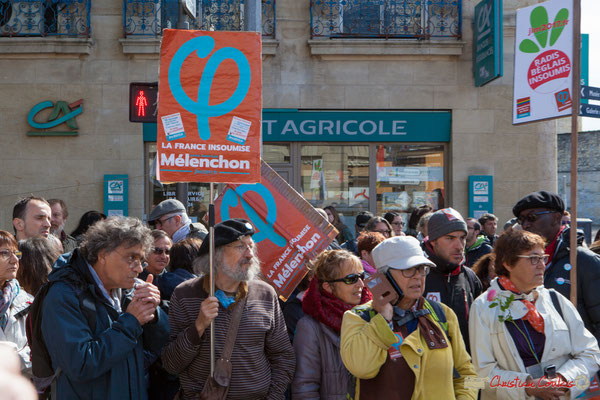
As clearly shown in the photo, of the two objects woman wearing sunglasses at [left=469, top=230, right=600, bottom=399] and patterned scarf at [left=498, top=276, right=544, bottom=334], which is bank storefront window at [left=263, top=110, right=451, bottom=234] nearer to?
woman wearing sunglasses at [left=469, top=230, right=600, bottom=399]

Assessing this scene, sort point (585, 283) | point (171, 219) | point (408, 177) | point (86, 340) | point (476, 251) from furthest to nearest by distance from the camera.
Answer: point (408, 177), point (476, 251), point (171, 219), point (585, 283), point (86, 340)

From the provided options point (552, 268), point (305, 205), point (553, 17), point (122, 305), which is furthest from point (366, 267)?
point (553, 17)

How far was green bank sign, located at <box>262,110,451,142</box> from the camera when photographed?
12695 mm

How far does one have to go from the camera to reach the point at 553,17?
5.29 meters

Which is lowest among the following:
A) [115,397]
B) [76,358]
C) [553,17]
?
[115,397]

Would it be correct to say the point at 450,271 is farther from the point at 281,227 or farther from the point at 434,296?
the point at 281,227

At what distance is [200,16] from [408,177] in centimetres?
521

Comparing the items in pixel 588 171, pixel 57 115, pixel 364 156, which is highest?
pixel 57 115

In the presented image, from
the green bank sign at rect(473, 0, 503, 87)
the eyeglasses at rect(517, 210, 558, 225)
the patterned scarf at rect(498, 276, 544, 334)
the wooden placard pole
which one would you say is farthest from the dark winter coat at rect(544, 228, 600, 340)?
the green bank sign at rect(473, 0, 503, 87)

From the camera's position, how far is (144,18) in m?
12.6

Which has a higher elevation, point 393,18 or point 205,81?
point 393,18

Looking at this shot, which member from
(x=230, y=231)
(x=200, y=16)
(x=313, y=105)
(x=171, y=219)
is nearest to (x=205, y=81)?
(x=230, y=231)

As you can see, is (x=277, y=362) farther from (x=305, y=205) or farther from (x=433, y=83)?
(x=433, y=83)

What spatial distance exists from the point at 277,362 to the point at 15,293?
6.03ft
